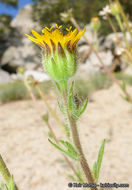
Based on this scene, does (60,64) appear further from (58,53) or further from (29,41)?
(29,41)

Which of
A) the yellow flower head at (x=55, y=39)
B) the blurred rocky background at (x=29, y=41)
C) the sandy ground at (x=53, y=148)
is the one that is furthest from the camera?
the blurred rocky background at (x=29, y=41)

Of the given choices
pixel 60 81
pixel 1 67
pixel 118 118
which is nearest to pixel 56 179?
pixel 60 81

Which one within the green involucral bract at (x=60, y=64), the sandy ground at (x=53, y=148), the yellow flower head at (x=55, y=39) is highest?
the yellow flower head at (x=55, y=39)

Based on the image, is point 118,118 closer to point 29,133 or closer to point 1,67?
point 29,133

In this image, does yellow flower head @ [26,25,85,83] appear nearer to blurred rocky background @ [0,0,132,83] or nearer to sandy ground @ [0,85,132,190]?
sandy ground @ [0,85,132,190]

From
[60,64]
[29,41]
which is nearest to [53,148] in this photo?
[60,64]

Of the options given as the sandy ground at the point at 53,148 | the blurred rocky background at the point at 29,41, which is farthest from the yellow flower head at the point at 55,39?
the blurred rocky background at the point at 29,41

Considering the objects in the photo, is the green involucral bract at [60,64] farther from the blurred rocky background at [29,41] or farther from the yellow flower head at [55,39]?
the blurred rocky background at [29,41]

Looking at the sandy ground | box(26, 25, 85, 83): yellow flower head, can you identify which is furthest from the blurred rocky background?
box(26, 25, 85, 83): yellow flower head
